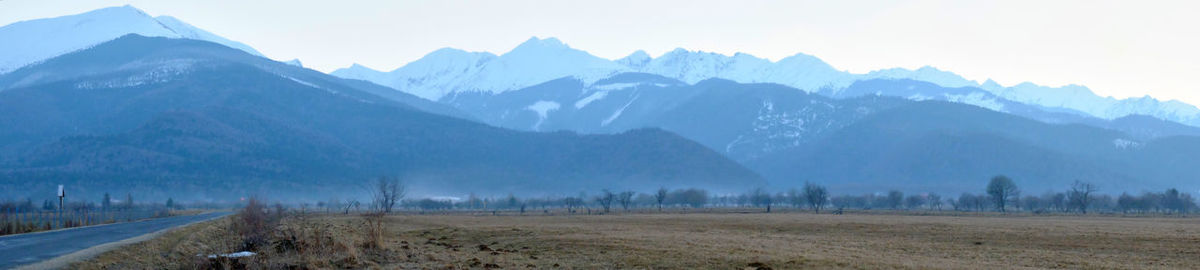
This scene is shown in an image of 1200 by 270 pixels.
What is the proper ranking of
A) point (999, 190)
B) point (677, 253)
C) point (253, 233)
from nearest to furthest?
point (677, 253), point (253, 233), point (999, 190)

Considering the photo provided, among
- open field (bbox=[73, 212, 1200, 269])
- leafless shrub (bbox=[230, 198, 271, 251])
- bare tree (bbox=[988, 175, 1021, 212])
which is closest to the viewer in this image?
open field (bbox=[73, 212, 1200, 269])

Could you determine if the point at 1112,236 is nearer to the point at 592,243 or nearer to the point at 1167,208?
the point at 592,243

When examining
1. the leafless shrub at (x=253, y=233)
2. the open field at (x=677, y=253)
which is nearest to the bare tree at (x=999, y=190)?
the open field at (x=677, y=253)

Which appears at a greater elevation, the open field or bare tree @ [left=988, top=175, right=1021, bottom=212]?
bare tree @ [left=988, top=175, right=1021, bottom=212]

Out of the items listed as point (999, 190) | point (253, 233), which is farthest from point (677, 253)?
point (999, 190)

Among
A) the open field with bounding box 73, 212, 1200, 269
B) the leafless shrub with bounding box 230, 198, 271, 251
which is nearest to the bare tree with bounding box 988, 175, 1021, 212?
the open field with bounding box 73, 212, 1200, 269

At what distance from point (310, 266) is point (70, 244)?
51.8ft

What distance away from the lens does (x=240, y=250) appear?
1373 inches

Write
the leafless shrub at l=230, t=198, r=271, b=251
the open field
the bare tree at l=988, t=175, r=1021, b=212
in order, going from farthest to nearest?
the bare tree at l=988, t=175, r=1021, b=212, the leafless shrub at l=230, t=198, r=271, b=251, the open field

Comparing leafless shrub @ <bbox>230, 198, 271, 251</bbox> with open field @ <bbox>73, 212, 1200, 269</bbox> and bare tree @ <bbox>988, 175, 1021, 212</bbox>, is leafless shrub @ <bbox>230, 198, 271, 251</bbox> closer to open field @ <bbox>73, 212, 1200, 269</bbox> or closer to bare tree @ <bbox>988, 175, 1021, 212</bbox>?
open field @ <bbox>73, 212, 1200, 269</bbox>

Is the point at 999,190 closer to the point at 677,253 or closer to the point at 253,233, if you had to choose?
the point at 677,253

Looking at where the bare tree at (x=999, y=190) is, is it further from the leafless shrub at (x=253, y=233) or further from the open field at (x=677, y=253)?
the leafless shrub at (x=253, y=233)

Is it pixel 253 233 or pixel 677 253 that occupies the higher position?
pixel 253 233

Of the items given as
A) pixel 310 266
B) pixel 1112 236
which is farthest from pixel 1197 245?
pixel 310 266
